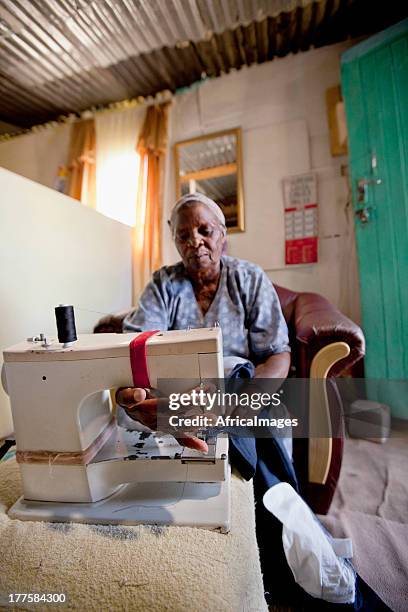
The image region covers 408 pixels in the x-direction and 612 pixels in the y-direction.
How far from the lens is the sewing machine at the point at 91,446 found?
482 mm

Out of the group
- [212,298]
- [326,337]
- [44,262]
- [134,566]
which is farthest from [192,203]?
[134,566]

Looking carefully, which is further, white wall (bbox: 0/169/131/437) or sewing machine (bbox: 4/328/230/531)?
white wall (bbox: 0/169/131/437)

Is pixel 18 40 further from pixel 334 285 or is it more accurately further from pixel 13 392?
pixel 334 285

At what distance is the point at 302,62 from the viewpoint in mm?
1957

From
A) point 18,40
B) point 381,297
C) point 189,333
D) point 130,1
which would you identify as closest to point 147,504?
point 189,333

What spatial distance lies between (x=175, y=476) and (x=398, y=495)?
107cm

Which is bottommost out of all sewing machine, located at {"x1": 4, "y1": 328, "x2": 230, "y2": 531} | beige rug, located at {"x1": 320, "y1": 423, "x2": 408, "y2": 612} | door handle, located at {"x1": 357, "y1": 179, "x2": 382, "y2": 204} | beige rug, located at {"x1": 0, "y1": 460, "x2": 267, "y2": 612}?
beige rug, located at {"x1": 320, "y1": 423, "x2": 408, "y2": 612}

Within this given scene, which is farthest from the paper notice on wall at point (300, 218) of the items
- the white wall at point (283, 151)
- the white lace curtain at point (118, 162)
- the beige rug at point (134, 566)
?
the beige rug at point (134, 566)

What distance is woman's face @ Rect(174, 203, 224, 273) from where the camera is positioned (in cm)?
98

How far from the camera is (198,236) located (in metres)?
0.97

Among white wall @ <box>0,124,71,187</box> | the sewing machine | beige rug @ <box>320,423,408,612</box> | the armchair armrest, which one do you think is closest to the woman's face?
the armchair armrest

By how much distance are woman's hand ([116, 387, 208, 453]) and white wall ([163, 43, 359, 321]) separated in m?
1.67

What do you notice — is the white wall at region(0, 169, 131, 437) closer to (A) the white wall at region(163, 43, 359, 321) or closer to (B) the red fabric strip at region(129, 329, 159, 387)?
(B) the red fabric strip at region(129, 329, 159, 387)

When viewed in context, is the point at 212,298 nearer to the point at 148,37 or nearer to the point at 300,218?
the point at 300,218
